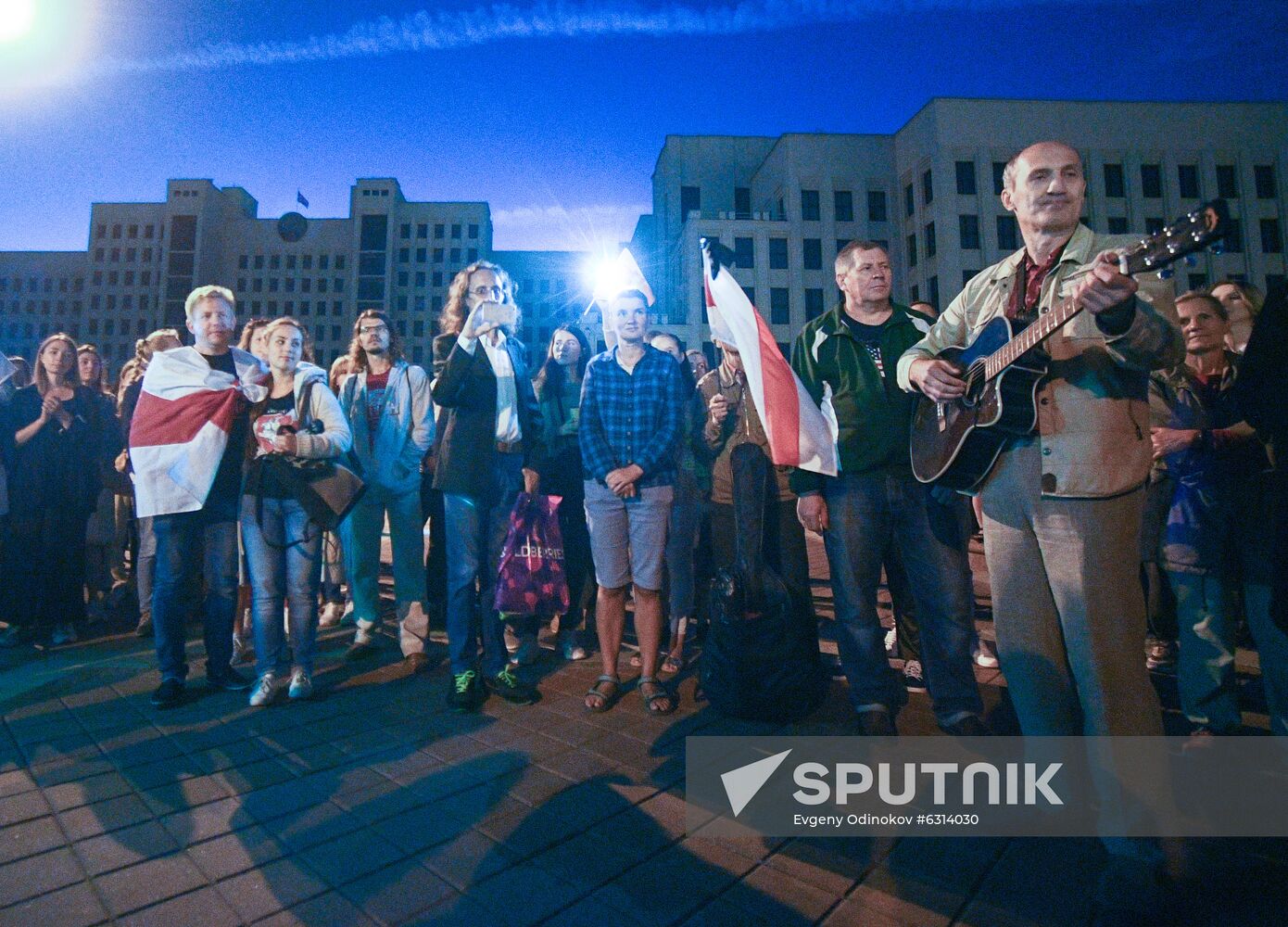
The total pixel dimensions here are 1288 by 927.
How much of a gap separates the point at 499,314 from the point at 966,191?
40.8 meters

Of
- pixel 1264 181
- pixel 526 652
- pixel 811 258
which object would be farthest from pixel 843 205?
pixel 526 652

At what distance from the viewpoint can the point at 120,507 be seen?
665cm

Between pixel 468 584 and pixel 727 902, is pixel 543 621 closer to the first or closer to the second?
pixel 468 584

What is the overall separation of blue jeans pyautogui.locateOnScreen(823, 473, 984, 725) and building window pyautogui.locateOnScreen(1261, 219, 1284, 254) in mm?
49872

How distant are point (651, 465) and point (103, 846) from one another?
2.67 metres

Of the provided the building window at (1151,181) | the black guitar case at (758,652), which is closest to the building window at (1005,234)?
the building window at (1151,181)

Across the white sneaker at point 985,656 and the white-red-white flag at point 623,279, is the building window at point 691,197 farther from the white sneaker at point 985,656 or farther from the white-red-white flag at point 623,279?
the white sneaker at point 985,656

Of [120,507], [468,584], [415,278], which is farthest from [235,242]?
[468,584]

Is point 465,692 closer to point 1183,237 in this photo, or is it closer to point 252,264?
point 1183,237

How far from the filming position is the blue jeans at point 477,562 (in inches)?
148

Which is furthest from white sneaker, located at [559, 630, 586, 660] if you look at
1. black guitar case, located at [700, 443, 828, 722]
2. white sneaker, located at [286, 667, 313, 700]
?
white sneaker, located at [286, 667, 313, 700]

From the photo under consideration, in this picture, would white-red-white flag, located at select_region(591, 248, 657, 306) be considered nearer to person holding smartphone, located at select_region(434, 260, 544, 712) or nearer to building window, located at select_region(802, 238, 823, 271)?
person holding smartphone, located at select_region(434, 260, 544, 712)

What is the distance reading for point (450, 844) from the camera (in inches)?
85.7

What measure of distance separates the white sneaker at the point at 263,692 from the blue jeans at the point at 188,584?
448mm
